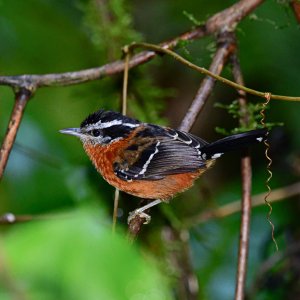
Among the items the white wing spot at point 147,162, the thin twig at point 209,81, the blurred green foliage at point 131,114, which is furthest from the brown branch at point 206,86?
the white wing spot at point 147,162

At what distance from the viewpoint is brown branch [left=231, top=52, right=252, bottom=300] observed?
10.6 ft

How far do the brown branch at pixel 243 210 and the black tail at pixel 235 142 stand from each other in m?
0.15

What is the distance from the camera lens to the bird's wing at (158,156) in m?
3.94

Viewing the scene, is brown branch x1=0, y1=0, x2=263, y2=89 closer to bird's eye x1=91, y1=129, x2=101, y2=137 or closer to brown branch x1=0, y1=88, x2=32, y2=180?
brown branch x1=0, y1=88, x2=32, y2=180

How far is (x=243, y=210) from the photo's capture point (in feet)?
11.5

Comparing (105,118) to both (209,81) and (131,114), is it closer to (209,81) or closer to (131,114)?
(131,114)

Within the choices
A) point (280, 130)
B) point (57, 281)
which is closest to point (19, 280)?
point (57, 281)

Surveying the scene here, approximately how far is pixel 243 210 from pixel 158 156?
79 cm

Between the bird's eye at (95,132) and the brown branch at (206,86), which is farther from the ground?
the brown branch at (206,86)

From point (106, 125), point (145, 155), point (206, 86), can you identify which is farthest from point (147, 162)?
point (206, 86)

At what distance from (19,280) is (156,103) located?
12.1 feet

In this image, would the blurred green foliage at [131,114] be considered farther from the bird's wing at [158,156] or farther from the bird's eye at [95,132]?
the bird's wing at [158,156]

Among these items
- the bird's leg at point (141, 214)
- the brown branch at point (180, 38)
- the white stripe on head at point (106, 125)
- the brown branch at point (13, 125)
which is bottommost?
the bird's leg at point (141, 214)

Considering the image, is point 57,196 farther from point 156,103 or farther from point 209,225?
point 209,225
